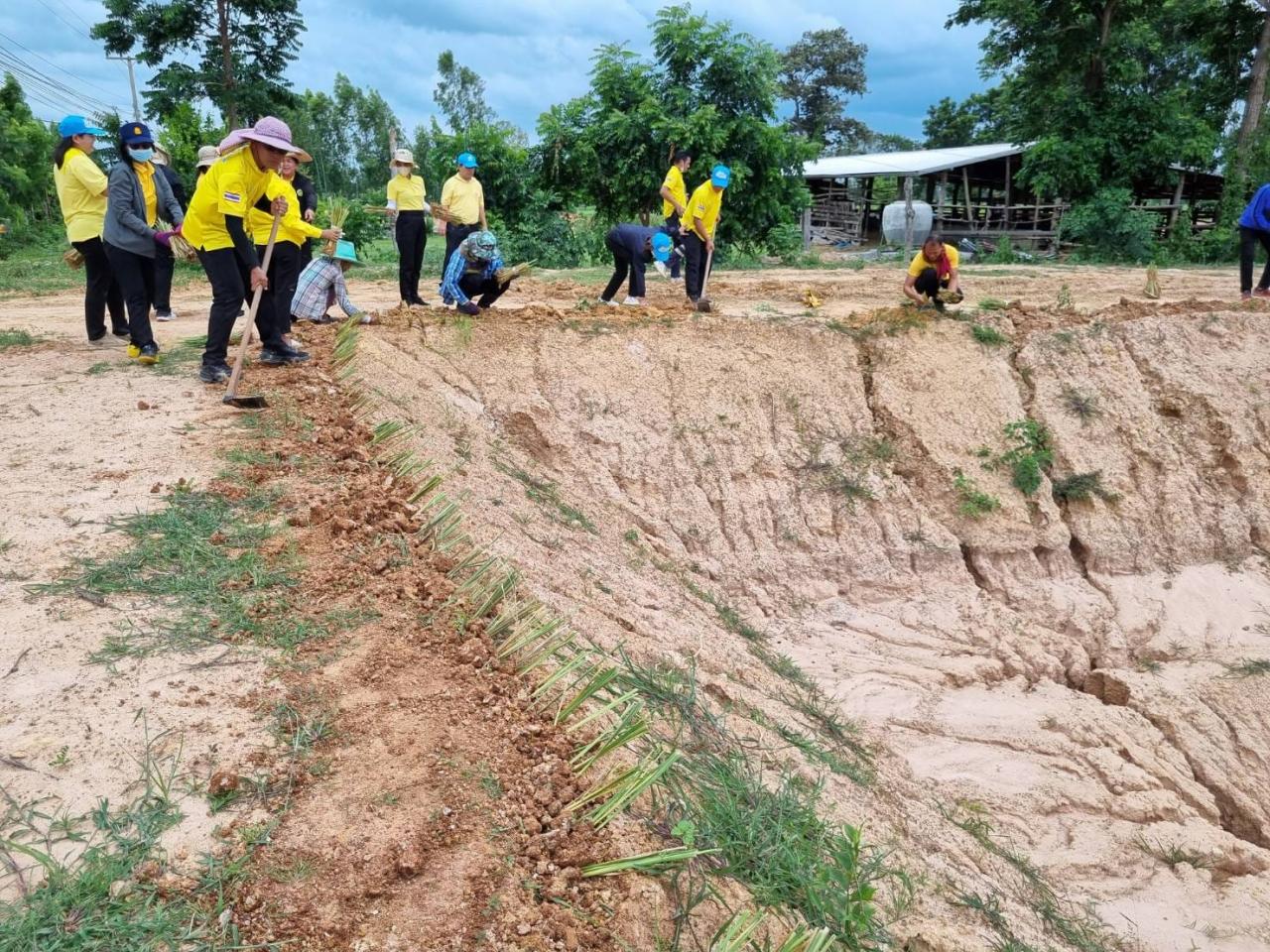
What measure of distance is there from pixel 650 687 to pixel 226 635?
150 centimetres

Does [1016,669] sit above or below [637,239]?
below

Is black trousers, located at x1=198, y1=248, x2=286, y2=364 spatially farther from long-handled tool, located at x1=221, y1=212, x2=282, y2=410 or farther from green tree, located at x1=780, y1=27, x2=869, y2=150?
green tree, located at x1=780, y1=27, x2=869, y2=150

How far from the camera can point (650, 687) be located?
317 cm

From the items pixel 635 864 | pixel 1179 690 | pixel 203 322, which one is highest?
pixel 203 322

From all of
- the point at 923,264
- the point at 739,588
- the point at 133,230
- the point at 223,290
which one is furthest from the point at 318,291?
the point at 923,264

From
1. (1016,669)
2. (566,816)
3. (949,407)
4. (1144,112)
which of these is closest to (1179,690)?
(1016,669)

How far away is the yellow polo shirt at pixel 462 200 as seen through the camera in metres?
7.82

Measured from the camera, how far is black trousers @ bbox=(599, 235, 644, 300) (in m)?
8.51

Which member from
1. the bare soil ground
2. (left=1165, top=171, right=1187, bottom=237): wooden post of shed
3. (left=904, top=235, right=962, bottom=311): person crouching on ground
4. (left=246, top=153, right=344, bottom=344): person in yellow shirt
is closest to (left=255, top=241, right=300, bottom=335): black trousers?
(left=246, top=153, right=344, bottom=344): person in yellow shirt

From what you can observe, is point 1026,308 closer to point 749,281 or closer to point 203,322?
point 749,281

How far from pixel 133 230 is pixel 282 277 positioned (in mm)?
1064

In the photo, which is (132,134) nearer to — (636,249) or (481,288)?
(481,288)

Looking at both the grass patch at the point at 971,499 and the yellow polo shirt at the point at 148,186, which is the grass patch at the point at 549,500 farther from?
the grass patch at the point at 971,499

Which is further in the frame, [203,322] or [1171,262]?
[1171,262]
